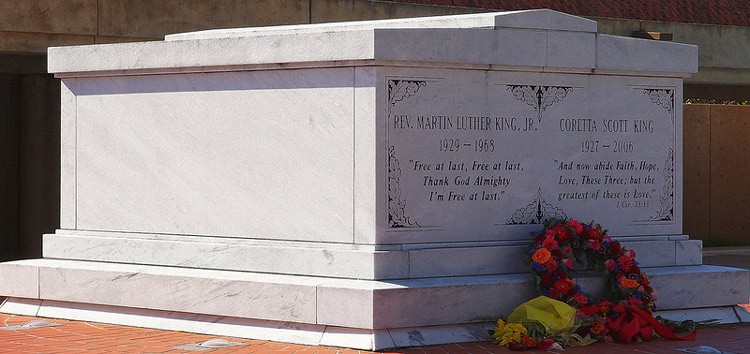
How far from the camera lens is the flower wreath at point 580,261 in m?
10.4

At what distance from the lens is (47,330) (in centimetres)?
1073

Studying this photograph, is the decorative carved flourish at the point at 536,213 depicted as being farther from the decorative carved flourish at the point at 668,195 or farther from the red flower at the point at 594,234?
the decorative carved flourish at the point at 668,195

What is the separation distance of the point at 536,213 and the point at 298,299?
2.23 m

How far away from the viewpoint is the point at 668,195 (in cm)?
1180

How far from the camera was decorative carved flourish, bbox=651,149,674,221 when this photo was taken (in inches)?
462

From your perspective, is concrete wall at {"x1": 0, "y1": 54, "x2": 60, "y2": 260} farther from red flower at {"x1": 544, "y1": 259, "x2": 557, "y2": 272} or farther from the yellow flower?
the yellow flower

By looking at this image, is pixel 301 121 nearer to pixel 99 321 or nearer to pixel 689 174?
pixel 99 321

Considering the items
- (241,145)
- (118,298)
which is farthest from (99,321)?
(241,145)

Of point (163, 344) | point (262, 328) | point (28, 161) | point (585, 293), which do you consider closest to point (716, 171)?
point (585, 293)

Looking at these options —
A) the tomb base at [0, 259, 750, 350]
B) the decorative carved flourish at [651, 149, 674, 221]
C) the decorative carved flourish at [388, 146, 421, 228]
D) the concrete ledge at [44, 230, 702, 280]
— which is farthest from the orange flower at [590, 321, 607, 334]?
the decorative carved flourish at [651, 149, 674, 221]

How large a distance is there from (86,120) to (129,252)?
1.39 m

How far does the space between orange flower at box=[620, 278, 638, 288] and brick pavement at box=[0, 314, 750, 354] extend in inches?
19.8

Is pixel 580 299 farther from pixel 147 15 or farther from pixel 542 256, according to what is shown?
pixel 147 15

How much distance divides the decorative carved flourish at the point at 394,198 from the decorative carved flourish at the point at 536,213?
3.33 feet
